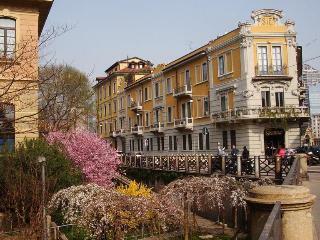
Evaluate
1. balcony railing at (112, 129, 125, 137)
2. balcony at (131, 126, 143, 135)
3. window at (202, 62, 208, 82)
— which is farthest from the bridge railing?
balcony railing at (112, 129, 125, 137)

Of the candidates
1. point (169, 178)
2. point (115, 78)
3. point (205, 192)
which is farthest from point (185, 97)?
point (205, 192)

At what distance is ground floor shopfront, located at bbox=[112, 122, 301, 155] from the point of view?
3447 cm

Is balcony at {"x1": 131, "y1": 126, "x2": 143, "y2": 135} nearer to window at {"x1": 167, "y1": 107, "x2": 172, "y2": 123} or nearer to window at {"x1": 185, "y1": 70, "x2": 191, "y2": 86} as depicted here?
window at {"x1": 167, "y1": 107, "x2": 172, "y2": 123}

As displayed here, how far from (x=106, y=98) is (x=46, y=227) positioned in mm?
64934

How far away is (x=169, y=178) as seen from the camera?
30328 mm

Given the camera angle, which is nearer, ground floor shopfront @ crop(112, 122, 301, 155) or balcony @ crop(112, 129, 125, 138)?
ground floor shopfront @ crop(112, 122, 301, 155)

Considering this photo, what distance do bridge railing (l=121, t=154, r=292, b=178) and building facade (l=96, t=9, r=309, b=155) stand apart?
3353 millimetres

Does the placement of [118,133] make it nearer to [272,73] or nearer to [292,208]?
[272,73]

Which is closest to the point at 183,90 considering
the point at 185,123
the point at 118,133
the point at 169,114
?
the point at 185,123

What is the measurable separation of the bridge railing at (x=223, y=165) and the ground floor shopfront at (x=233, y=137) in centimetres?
252

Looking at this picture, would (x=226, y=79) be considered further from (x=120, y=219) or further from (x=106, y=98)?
(x=106, y=98)

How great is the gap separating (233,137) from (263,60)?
22.9 feet

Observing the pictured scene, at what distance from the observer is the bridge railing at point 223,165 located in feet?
64.2

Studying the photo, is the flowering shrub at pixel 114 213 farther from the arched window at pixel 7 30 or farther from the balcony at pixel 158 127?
the balcony at pixel 158 127
